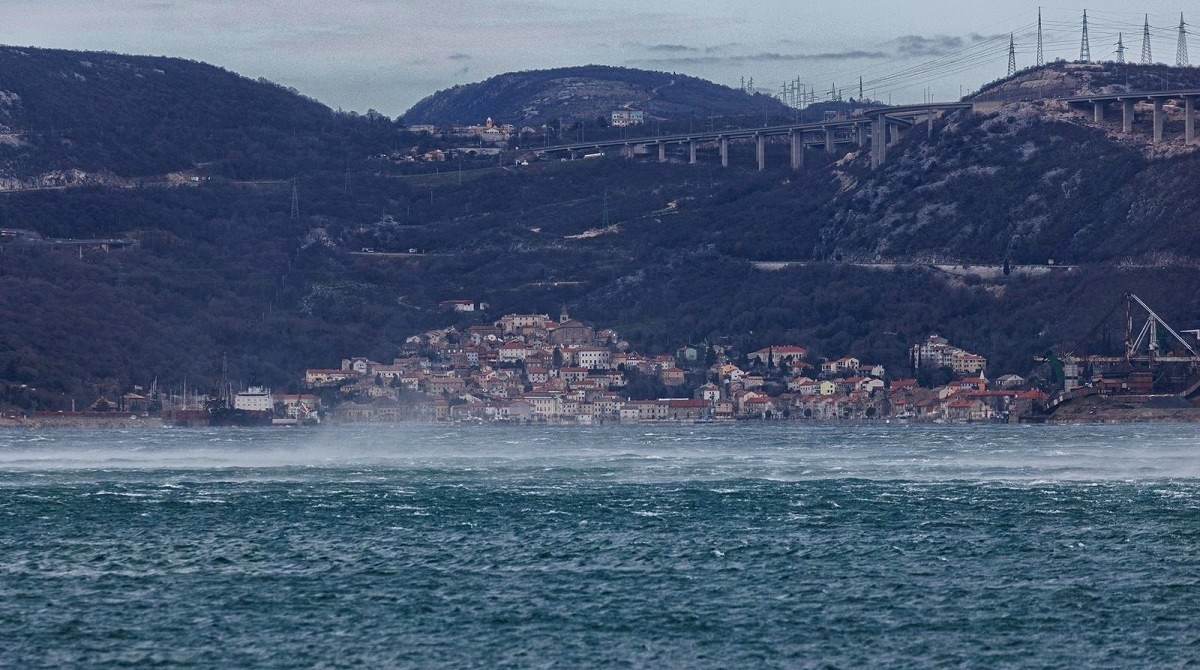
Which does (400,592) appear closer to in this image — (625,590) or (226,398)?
(625,590)

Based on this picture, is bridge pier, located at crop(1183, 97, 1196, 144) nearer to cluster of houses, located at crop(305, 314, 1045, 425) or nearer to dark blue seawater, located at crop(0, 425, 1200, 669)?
cluster of houses, located at crop(305, 314, 1045, 425)

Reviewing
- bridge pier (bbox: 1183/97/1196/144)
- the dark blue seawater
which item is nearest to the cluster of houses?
bridge pier (bbox: 1183/97/1196/144)

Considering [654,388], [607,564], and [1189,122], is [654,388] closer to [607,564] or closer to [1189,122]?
[1189,122]

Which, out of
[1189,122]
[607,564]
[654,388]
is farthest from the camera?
[1189,122]

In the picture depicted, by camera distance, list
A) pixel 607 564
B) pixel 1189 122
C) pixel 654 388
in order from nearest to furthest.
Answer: pixel 607 564
pixel 654 388
pixel 1189 122

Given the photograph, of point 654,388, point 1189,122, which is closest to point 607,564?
point 654,388
